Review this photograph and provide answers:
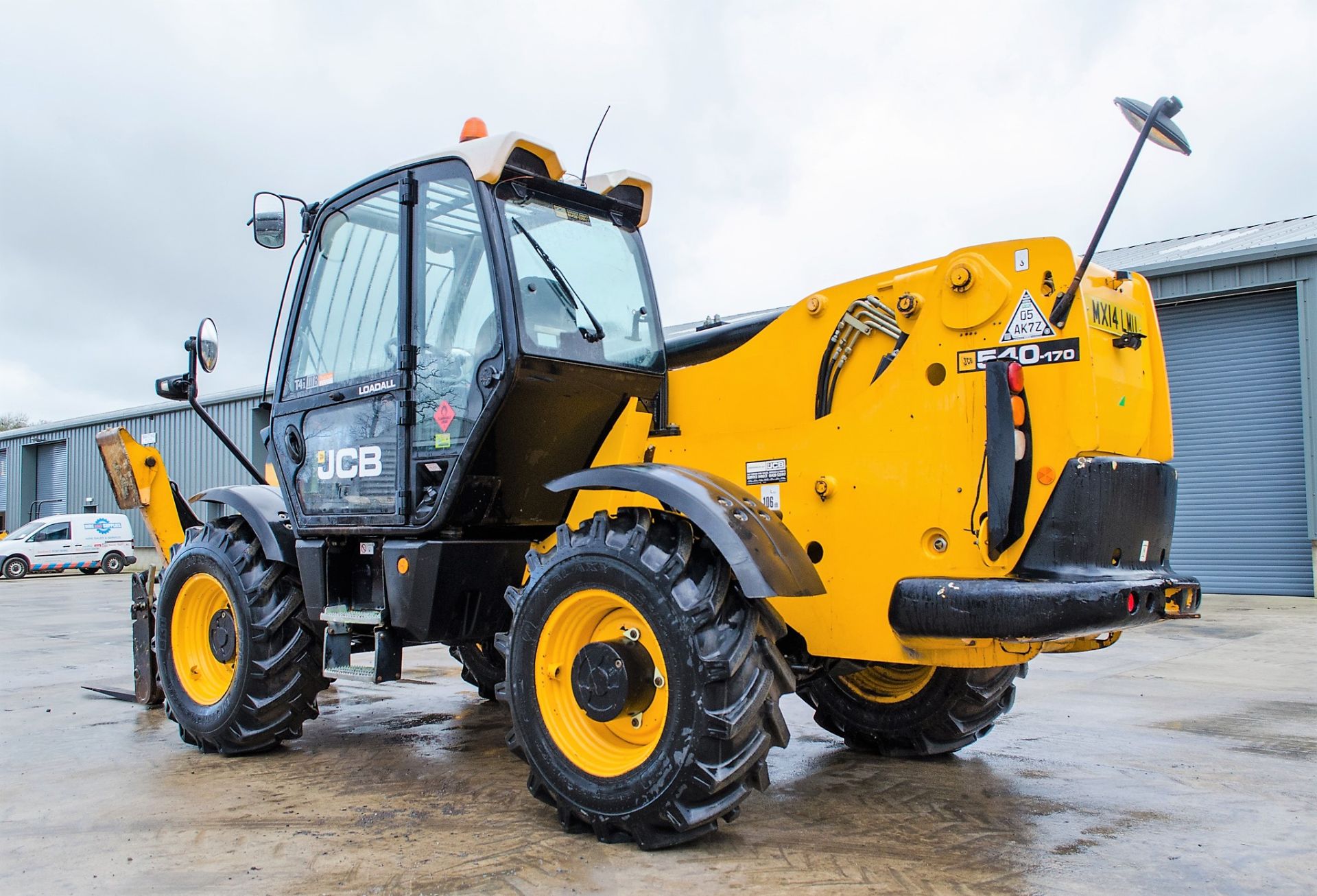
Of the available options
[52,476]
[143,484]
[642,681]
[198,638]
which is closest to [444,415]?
[642,681]

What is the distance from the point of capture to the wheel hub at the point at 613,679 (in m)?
3.72

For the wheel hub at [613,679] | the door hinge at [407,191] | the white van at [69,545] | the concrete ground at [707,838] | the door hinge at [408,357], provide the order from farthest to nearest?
the white van at [69,545]
the door hinge at [407,191]
the door hinge at [408,357]
the wheel hub at [613,679]
the concrete ground at [707,838]

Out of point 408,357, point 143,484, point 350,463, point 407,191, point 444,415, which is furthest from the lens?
point 143,484

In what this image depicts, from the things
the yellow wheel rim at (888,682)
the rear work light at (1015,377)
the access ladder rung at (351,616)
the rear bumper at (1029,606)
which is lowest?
A: the yellow wheel rim at (888,682)

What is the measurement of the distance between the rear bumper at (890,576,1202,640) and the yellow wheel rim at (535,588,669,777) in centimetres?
95

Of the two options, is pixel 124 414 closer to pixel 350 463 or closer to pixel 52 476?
pixel 52 476

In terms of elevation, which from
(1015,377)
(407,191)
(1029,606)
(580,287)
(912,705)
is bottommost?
(912,705)

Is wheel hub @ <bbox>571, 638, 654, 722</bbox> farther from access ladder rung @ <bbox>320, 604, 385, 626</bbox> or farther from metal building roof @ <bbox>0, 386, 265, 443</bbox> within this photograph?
metal building roof @ <bbox>0, 386, 265, 443</bbox>

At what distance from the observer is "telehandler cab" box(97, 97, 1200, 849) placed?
344cm

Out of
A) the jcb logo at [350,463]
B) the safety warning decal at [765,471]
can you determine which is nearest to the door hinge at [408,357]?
→ the jcb logo at [350,463]

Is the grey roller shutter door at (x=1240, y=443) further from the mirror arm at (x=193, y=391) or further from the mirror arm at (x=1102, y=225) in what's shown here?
the mirror arm at (x=193, y=391)

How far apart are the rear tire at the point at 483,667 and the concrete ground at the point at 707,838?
0.17 metres

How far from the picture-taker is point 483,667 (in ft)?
22.0

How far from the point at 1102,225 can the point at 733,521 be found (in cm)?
156
